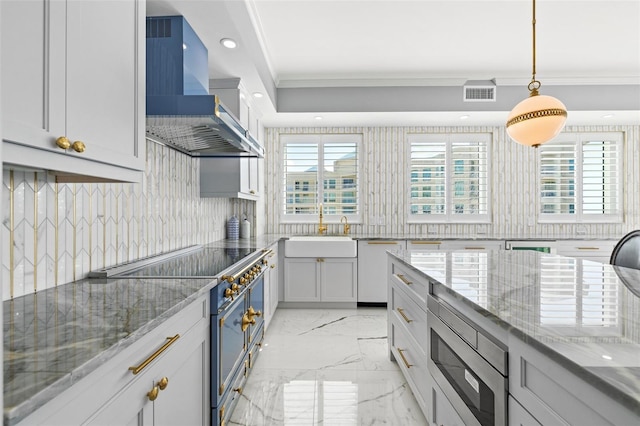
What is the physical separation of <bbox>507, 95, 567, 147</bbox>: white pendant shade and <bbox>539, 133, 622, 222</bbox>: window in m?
3.08

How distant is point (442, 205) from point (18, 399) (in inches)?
187

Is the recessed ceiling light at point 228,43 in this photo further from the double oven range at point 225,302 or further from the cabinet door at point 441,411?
the cabinet door at point 441,411

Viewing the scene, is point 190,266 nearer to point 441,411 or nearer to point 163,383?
point 163,383

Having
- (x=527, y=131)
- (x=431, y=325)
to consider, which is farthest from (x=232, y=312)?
(x=527, y=131)

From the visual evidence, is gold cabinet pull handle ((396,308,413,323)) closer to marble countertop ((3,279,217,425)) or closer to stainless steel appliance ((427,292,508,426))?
stainless steel appliance ((427,292,508,426))

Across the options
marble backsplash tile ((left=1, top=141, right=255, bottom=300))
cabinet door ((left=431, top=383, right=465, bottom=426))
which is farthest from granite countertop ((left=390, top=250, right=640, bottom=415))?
marble backsplash tile ((left=1, top=141, right=255, bottom=300))

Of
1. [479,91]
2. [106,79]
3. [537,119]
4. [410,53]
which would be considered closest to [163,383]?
[106,79]

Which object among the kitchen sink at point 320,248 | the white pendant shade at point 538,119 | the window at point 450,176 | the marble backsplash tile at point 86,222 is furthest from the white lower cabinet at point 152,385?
the window at point 450,176

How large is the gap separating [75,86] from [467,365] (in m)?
1.60

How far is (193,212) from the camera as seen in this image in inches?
114

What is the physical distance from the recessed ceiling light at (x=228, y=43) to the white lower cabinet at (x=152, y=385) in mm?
1791

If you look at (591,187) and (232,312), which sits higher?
(591,187)

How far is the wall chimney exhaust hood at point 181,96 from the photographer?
1.76 meters

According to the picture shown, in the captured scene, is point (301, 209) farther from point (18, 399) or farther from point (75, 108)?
point (18, 399)
